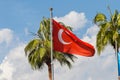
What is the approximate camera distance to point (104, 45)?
50688 millimetres

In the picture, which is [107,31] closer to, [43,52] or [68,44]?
[43,52]

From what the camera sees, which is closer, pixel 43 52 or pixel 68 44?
pixel 68 44

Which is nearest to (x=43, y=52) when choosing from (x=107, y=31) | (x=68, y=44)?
(x=107, y=31)

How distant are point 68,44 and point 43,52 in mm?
22826

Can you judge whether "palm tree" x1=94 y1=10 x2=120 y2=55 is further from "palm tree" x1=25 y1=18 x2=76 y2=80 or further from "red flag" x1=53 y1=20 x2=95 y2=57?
"red flag" x1=53 y1=20 x2=95 y2=57

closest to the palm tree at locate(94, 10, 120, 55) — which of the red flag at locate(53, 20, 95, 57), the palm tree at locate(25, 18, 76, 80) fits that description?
the palm tree at locate(25, 18, 76, 80)

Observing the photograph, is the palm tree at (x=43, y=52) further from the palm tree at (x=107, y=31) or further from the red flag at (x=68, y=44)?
the red flag at (x=68, y=44)

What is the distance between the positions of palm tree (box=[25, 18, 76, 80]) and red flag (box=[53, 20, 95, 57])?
73.1 ft

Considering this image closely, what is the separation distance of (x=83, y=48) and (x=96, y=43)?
64.4 ft

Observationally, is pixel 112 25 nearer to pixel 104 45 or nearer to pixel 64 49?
pixel 104 45

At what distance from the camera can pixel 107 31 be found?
51.4 metres

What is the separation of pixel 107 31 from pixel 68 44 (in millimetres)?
19923

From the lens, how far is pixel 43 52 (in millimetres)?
54656

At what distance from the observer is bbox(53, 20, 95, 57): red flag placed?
31.8m
